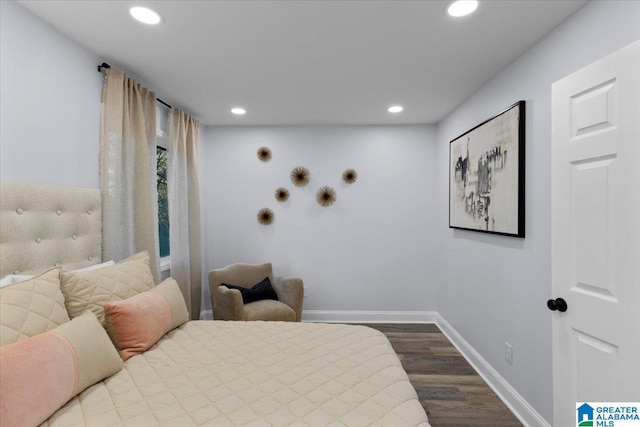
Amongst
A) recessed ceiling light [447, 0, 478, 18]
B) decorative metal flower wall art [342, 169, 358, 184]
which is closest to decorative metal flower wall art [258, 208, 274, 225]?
decorative metal flower wall art [342, 169, 358, 184]

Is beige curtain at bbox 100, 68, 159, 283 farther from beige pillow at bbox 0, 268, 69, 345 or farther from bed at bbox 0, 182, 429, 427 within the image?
beige pillow at bbox 0, 268, 69, 345

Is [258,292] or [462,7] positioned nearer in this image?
[462,7]

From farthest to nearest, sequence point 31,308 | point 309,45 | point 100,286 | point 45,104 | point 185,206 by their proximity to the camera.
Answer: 1. point 185,206
2. point 309,45
3. point 45,104
4. point 100,286
5. point 31,308

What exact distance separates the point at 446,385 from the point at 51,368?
270 centimetres

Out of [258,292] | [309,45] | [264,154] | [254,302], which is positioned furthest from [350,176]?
[309,45]

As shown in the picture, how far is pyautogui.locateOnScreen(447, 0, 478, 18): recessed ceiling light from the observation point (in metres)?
1.70

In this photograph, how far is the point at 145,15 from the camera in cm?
182

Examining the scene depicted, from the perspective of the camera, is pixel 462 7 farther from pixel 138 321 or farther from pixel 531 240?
pixel 138 321

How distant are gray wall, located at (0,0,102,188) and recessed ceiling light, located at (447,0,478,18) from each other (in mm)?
2311

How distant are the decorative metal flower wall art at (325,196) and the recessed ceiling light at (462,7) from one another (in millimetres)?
2598

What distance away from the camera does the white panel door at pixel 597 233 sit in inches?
52.6

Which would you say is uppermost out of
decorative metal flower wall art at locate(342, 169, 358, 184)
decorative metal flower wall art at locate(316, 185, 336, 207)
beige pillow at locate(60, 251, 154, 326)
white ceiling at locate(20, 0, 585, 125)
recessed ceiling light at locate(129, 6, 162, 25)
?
recessed ceiling light at locate(129, 6, 162, 25)

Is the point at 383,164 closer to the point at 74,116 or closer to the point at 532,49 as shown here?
the point at 532,49

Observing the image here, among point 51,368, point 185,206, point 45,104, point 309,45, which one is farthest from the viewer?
point 185,206
